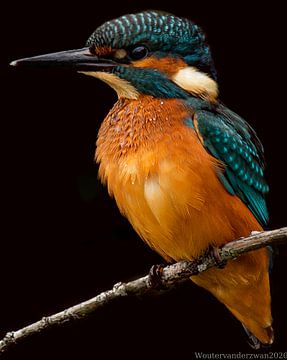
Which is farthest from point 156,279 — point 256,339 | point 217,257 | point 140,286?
point 256,339

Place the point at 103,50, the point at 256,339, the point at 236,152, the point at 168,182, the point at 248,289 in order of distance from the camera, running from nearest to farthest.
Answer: the point at 168,182 → the point at 103,50 → the point at 236,152 → the point at 248,289 → the point at 256,339

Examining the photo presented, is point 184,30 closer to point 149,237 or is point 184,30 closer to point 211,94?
point 211,94

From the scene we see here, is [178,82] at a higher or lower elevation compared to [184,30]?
lower

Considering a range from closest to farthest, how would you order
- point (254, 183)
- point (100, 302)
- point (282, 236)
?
point (282, 236), point (100, 302), point (254, 183)

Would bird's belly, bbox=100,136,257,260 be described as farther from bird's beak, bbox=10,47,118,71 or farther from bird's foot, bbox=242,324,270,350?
bird's foot, bbox=242,324,270,350

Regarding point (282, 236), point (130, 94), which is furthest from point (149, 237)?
point (282, 236)

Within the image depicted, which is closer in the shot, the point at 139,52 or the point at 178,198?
the point at 178,198

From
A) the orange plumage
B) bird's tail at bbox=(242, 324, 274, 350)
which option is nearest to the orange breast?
the orange plumage

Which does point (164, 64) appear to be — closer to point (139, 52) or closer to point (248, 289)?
point (139, 52)
